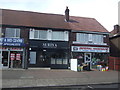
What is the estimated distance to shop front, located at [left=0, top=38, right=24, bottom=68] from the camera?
1914cm

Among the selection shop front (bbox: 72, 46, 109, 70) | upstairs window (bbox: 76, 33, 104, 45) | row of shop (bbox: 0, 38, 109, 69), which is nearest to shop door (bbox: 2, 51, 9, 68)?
row of shop (bbox: 0, 38, 109, 69)

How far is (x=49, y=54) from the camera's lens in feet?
68.2

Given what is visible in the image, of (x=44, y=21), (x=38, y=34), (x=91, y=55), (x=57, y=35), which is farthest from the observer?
(x=44, y=21)

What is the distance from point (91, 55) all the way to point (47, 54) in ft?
20.4

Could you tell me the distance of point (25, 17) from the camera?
22781 mm

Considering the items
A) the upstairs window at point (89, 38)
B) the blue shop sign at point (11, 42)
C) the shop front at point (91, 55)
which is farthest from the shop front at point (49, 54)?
the upstairs window at point (89, 38)

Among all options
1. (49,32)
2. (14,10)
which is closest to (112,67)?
(49,32)

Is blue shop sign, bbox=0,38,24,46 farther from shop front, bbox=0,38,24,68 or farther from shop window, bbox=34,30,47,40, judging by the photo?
shop window, bbox=34,30,47,40

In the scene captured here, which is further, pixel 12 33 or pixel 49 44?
pixel 49 44

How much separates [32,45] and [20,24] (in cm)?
316

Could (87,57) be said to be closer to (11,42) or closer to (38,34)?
(38,34)

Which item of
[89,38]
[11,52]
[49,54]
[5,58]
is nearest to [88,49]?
[89,38]

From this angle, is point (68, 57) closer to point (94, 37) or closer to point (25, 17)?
point (94, 37)

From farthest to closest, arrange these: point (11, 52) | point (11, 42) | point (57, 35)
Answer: point (57, 35) → point (11, 52) → point (11, 42)
